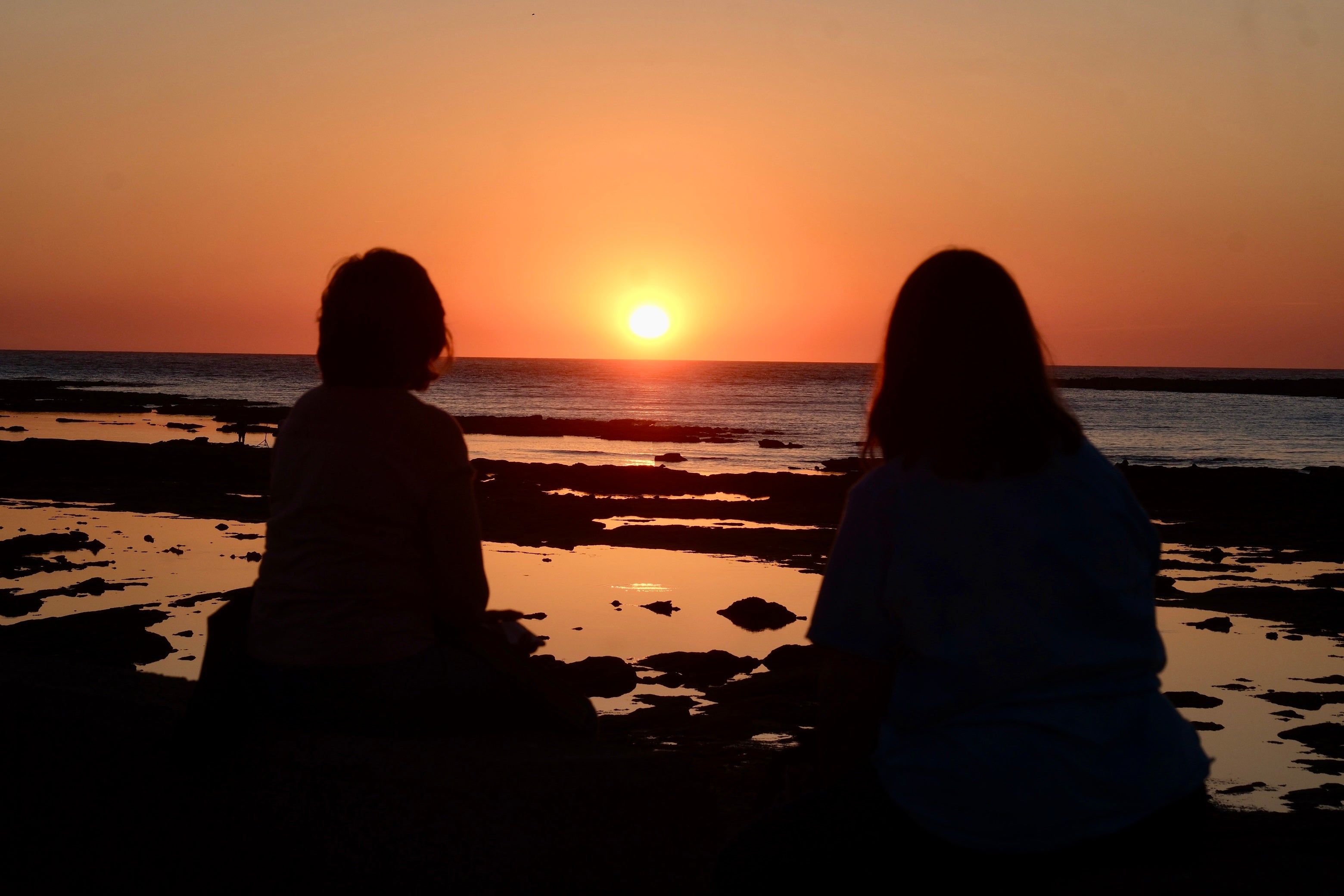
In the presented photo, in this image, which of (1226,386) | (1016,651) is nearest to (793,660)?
(1016,651)

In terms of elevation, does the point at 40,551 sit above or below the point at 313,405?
below

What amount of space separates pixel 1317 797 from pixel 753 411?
5970 centimetres

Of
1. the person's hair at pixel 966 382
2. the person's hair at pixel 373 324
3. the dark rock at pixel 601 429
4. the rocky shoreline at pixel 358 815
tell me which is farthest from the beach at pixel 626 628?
the dark rock at pixel 601 429

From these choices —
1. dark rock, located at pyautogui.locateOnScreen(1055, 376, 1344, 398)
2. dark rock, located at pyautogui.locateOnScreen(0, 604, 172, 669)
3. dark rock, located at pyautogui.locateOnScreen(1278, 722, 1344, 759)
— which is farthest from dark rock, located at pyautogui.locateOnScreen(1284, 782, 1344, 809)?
dark rock, located at pyautogui.locateOnScreen(1055, 376, 1344, 398)

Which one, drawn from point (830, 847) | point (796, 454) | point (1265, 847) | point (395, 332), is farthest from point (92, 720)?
point (796, 454)

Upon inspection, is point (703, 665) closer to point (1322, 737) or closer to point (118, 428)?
point (1322, 737)

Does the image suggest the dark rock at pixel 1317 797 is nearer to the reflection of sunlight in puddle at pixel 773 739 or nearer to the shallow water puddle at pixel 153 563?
the reflection of sunlight in puddle at pixel 773 739

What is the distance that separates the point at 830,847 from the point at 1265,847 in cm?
150

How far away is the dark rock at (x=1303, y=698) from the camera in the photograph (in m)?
8.00

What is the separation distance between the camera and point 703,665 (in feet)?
28.3

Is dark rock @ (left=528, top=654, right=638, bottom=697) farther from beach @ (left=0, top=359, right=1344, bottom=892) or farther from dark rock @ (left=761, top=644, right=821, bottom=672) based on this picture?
dark rock @ (left=761, top=644, right=821, bottom=672)

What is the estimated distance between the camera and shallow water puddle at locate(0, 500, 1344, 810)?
7578 mm

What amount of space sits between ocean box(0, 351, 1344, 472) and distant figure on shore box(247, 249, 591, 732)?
2.62ft

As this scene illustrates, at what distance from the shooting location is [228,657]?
3.04 m
